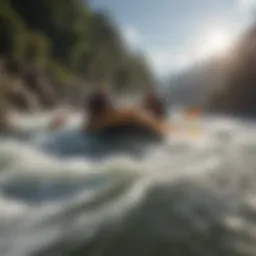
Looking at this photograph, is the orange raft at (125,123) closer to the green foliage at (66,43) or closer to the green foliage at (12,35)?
the green foliage at (66,43)

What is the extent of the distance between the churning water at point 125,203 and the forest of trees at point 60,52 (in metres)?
2.55


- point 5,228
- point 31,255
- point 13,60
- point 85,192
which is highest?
point 13,60

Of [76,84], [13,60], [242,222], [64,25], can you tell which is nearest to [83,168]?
[242,222]

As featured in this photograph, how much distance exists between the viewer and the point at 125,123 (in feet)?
15.7

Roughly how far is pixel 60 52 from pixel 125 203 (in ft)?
23.3

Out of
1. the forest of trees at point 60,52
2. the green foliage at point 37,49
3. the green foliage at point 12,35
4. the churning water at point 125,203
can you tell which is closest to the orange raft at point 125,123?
the churning water at point 125,203

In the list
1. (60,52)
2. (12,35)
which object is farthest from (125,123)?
(60,52)

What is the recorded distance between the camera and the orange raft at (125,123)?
476 centimetres

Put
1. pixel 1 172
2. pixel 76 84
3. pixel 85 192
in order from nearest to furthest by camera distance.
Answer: pixel 85 192, pixel 1 172, pixel 76 84

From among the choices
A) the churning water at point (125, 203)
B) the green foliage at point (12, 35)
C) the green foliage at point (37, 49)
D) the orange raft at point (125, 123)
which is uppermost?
the green foliage at point (37, 49)

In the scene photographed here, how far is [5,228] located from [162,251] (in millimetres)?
814

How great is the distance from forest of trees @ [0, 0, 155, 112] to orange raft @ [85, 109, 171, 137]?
119cm

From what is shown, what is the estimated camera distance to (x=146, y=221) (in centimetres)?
211

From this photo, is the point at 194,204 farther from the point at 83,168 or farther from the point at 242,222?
the point at 83,168
